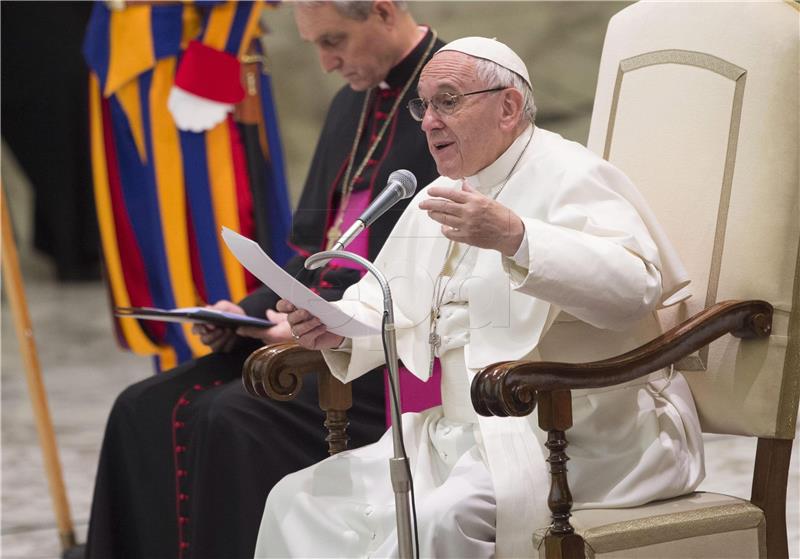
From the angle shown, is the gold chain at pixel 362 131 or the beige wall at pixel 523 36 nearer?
the gold chain at pixel 362 131

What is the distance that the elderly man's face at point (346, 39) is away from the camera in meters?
3.61

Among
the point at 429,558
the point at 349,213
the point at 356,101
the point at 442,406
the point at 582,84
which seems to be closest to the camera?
the point at 429,558

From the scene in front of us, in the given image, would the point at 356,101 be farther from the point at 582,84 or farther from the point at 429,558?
the point at 582,84

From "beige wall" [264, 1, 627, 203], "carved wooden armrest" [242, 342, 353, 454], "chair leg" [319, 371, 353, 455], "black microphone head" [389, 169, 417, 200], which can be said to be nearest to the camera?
"black microphone head" [389, 169, 417, 200]

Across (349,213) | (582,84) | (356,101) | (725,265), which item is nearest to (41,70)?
(582,84)

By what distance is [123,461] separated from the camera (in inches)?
147

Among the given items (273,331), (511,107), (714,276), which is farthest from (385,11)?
(714,276)

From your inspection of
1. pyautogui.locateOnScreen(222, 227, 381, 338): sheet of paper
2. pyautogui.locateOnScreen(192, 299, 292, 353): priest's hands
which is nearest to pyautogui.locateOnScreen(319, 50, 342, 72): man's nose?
pyautogui.locateOnScreen(192, 299, 292, 353): priest's hands

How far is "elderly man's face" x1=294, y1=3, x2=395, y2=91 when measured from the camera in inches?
142

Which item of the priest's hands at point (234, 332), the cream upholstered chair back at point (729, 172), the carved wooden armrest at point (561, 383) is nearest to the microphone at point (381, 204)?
the carved wooden armrest at point (561, 383)

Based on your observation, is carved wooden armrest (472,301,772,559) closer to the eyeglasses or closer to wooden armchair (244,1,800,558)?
wooden armchair (244,1,800,558)

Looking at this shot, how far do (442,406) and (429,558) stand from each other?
50 centimetres

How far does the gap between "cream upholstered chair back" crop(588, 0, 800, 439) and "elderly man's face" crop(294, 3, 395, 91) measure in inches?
33.9

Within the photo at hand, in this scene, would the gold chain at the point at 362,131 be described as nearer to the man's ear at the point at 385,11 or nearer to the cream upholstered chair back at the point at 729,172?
the man's ear at the point at 385,11
